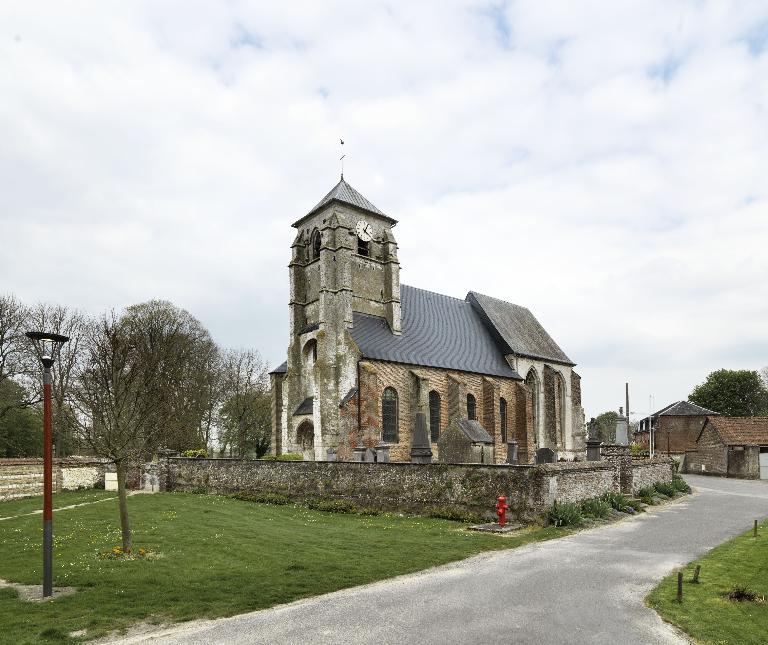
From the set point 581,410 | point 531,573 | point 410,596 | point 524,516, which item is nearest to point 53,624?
point 410,596

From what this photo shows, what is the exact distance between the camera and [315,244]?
36469 mm

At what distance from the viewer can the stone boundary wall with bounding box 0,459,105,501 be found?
85.9 feet

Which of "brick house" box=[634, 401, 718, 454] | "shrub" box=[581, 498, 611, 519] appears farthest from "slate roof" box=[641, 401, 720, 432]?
"shrub" box=[581, 498, 611, 519]

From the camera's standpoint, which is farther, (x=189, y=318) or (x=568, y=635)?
(x=189, y=318)

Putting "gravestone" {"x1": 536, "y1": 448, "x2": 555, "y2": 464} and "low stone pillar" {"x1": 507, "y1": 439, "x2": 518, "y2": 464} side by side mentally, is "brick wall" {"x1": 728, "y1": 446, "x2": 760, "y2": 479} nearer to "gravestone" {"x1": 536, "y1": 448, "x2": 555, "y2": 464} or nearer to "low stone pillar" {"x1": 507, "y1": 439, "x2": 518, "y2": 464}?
"gravestone" {"x1": 536, "y1": 448, "x2": 555, "y2": 464}

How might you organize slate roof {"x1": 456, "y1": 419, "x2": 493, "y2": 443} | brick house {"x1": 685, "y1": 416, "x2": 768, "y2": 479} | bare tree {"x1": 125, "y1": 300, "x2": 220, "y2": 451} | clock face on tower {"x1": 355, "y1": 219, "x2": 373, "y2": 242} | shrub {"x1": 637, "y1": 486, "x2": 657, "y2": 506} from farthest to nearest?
bare tree {"x1": 125, "y1": 300, "x2": 220, "y2": 451}, brick house {"x1": 685, "y1": 416, "x2": 768, "y2": 479}, clock face on tower {"x1": 355, "y1": 219, "x2": 373, "y2": 242}, slate roof {"x1": 456, "y1": 419, "x2": 493, "y2": 443}, shrub {"x1": 637, "y1": 486, "x2": 657, "y2": 506}

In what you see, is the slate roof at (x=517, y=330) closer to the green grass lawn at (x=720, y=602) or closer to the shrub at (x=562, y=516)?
the shrub at (x=562, y=516)

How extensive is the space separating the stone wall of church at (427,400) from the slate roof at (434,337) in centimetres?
62

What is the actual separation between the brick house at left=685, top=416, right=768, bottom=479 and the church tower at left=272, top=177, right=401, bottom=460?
25.8m

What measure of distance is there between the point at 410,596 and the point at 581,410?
38.4 meters

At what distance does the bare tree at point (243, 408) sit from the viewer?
5153 centimetres

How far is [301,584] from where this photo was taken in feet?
34.6

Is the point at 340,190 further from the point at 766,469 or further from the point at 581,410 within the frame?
the point at 766,469

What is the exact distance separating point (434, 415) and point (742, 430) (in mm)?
24408
